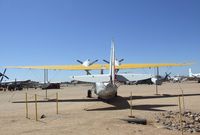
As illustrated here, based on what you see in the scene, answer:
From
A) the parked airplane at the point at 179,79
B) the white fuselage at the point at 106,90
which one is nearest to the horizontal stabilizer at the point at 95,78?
the white fuselage at the point at 106,90

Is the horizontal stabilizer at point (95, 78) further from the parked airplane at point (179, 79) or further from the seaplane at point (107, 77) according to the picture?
the parked airplane at point (179, 79)

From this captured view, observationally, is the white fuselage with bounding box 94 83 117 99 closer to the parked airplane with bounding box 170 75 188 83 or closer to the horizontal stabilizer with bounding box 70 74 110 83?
the horizontal stabilizer with bounding box 70 74 110 83

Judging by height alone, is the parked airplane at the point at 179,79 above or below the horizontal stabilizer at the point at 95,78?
above

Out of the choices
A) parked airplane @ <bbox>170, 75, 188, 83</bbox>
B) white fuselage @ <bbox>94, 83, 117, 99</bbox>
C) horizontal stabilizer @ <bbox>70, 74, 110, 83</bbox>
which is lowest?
white fuselage @ <bbox>94, 83, 117, 99</bbox>

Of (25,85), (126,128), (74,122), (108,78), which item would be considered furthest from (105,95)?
(25,85)

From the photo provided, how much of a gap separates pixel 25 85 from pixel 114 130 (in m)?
87.4

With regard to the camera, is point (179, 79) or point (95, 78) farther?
point (179, 79)

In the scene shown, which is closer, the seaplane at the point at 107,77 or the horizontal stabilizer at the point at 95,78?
the seaplane at the point at 107,77

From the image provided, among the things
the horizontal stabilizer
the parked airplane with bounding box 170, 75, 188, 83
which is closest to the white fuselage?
the horizontal stabilizer

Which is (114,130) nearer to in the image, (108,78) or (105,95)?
(105,95)

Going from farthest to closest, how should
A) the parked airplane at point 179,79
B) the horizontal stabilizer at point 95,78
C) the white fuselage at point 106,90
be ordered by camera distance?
the parked airplane at point 179,79 → the horizontal stabilizer at point 95,78 → the white fuselage at point 106,90

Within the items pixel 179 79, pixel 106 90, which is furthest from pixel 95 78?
pixel 179 79

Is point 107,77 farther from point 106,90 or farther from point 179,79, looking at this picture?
point 179,79

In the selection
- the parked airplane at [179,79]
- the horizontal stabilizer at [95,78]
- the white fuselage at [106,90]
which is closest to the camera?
the white fuselage at [106,90]
